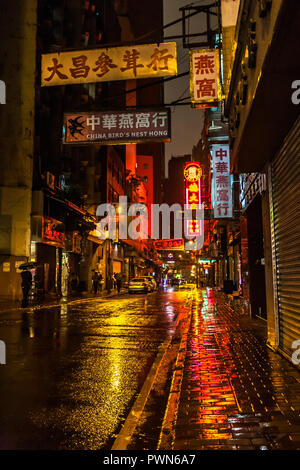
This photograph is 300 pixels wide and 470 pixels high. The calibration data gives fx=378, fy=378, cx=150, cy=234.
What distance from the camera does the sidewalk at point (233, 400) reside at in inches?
146

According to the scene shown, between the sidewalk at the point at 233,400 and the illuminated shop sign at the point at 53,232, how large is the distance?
1807 cm

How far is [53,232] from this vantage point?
26531mm

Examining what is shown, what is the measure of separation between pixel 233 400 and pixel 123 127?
8975 millimetres

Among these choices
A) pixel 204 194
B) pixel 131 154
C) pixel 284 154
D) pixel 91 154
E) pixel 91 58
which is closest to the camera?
pixel 284 154

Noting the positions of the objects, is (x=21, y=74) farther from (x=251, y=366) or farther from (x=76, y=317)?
(x=251, y=366)

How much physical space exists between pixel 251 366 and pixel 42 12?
27.9 metres

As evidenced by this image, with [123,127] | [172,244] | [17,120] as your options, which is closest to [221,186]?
[123,127]

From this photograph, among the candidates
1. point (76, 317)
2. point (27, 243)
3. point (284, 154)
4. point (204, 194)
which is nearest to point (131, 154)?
point (204, 194)

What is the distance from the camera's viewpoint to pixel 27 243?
75.4 feet

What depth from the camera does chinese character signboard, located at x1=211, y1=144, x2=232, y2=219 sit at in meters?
22.4

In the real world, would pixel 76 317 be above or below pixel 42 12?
below
